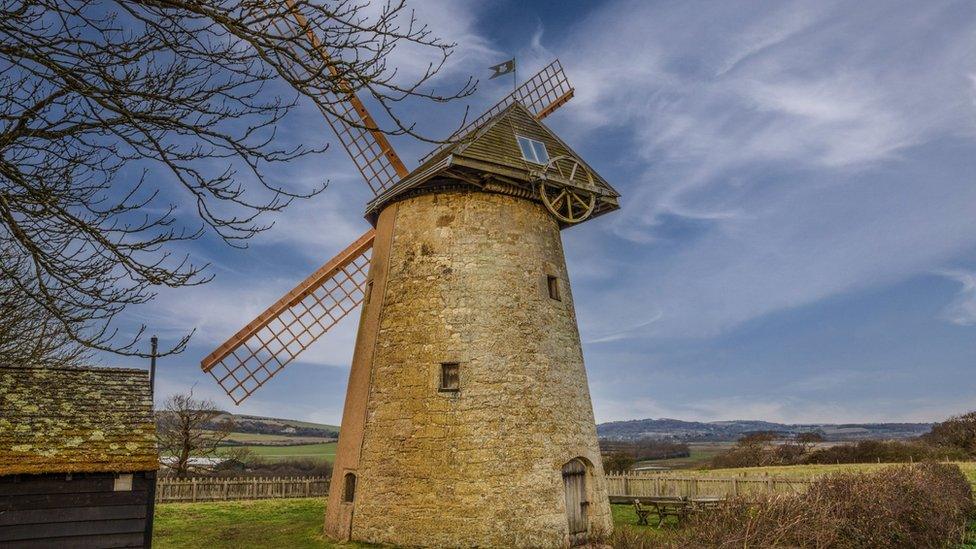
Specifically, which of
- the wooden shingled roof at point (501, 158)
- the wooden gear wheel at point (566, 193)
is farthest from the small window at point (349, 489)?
the wooden gear wheel at point (566, 193)

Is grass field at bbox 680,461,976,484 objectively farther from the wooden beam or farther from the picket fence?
the wooden beam

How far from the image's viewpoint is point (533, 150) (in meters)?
14.6

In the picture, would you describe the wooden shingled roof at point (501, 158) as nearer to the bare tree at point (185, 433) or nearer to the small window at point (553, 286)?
the small window at point (553, 286)

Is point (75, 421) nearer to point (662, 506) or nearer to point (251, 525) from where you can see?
point (251, 525)

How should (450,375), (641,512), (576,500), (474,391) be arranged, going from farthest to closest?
(641,512)
(576,500)
(450,375)
(474,391)

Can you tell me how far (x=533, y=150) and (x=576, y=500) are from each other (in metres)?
7.60

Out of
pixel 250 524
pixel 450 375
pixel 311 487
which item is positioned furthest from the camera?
pixel 311 487

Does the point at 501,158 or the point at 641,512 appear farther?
the point at 641,512

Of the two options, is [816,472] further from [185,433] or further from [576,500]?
[185,433]

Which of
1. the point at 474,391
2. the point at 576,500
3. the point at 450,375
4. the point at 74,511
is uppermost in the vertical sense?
the point at 450,375

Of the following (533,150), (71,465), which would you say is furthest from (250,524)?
(533,150)

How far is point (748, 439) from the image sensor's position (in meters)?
47.5

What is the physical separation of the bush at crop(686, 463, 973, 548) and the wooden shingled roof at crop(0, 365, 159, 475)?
7981 mm

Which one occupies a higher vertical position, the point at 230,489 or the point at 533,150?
the point at 533,150
